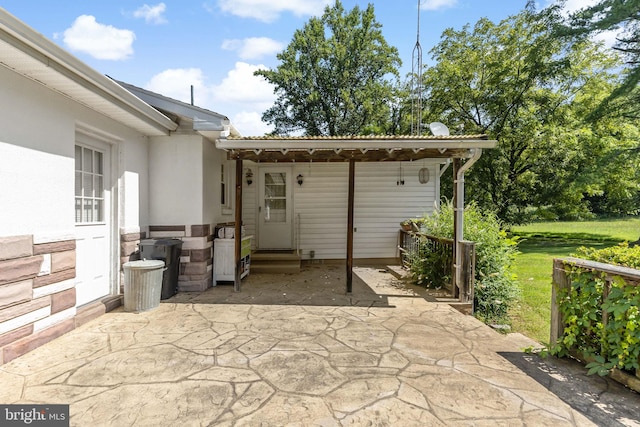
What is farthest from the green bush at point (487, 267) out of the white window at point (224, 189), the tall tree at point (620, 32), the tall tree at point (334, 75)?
the tall tree at point (334, 75)

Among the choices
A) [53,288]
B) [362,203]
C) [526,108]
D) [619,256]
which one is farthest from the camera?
[526,108]

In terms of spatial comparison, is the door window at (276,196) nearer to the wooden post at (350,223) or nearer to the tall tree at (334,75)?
the wooden post at (350,223)

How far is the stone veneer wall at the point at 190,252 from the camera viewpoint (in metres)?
5.34

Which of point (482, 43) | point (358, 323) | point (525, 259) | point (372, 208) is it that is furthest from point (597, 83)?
point (358, 323)

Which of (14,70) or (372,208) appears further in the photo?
(372,208)

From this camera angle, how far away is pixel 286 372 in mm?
2723

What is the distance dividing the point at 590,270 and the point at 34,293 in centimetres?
524

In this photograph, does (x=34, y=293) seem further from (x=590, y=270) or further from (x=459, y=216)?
(x=459, y=216)

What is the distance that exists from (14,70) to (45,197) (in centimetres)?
121

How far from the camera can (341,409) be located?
2213 mm

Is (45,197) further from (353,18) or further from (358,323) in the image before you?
(353,18)

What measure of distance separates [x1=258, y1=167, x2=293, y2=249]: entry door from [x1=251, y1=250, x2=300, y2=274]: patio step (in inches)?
27.1

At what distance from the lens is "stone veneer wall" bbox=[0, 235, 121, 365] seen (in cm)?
290

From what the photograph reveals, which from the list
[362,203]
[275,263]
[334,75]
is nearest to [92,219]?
[275,263]
